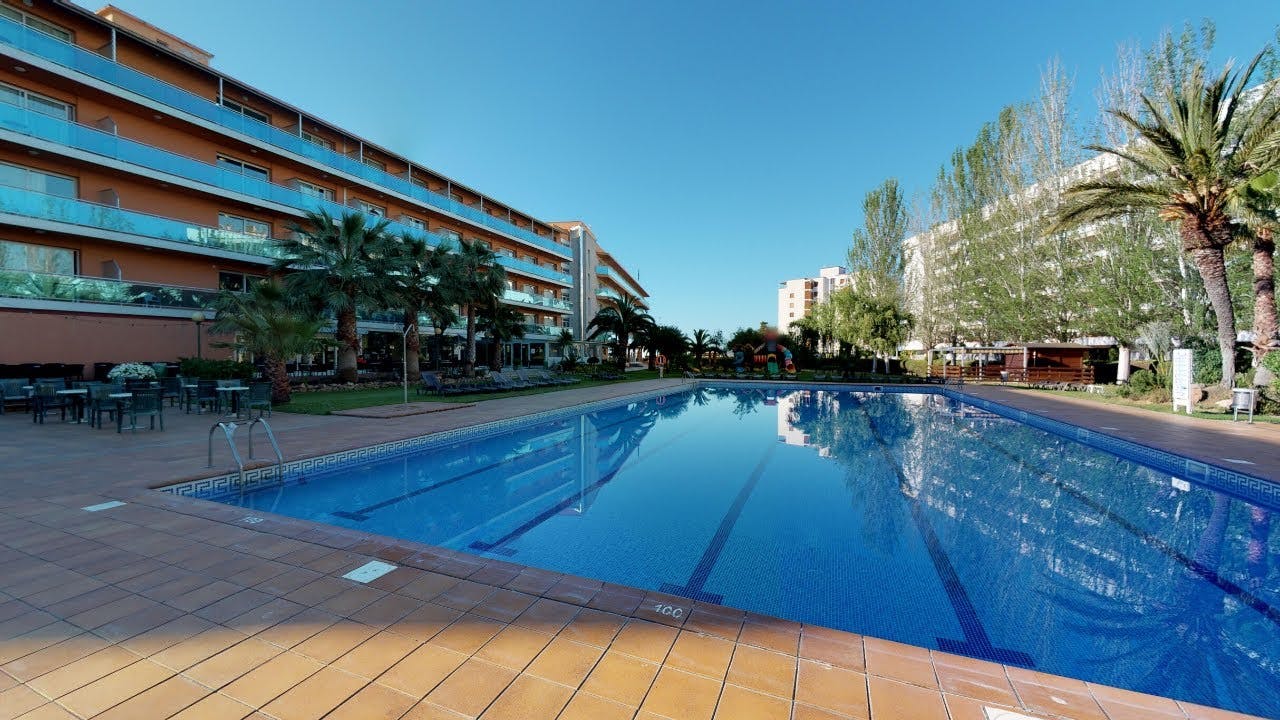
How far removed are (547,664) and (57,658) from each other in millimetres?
2251

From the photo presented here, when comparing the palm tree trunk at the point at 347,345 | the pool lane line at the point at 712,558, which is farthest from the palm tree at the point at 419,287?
the pool lane line at the point at 712,558

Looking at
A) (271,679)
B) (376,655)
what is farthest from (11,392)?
(376,655)

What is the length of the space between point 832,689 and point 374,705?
1.93 meters

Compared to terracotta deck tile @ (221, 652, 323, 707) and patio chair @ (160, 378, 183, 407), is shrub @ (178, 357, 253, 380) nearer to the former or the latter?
patio chair @ (160, 378, 183, 407)

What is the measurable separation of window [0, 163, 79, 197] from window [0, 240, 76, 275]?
5.32ft

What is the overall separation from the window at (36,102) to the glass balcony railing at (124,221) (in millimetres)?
2577

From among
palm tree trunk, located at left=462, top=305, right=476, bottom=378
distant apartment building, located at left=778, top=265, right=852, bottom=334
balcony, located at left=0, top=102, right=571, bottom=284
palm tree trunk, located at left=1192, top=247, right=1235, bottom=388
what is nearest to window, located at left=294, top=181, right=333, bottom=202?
balcony, located at left=0, top=102, right=571, bottom=284

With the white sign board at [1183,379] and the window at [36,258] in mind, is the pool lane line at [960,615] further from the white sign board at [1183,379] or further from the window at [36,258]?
the window at [36,258]

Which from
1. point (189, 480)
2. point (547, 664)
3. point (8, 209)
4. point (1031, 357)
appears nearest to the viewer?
point (547, 664)

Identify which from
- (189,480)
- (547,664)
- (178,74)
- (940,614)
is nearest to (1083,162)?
(940,614)

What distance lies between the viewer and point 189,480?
5.62 metres

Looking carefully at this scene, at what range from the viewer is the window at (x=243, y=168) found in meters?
18.4

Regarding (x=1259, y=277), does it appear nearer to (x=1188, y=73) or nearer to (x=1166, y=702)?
(x=1188, y=73)

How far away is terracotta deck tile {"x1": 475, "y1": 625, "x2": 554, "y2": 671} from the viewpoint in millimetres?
2336
